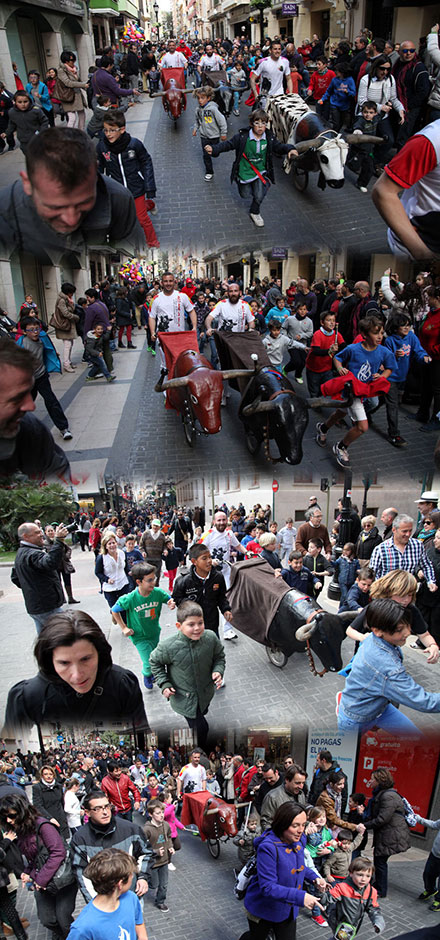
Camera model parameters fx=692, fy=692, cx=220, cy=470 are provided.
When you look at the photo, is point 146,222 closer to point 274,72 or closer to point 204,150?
point 204,150

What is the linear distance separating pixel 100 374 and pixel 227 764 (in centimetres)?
329

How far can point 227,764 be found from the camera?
4699 millimetres

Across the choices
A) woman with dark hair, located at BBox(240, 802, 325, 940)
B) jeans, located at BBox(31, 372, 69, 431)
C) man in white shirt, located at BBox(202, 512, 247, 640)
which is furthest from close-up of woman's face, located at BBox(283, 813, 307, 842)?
jeans, located at BBox(31, 372, 69, 431)

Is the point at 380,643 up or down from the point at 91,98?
down

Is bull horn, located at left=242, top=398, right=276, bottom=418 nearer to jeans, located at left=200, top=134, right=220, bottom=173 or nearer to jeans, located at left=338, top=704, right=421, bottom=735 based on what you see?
jeans, located at left=200, top=134, right=220, bottom=173

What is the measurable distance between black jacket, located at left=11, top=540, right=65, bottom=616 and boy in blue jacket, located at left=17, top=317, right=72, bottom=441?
96 cm

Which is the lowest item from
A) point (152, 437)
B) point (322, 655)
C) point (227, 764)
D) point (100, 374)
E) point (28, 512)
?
point (227, 764)

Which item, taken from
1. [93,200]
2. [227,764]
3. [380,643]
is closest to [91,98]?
[93,200]

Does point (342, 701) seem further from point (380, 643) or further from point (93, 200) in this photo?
point (93, 200)

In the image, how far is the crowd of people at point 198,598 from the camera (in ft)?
10.8

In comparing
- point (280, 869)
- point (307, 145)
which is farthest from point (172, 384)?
point (280, 869)

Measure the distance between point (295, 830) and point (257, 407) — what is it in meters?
2.54

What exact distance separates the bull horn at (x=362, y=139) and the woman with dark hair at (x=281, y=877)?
3.21m

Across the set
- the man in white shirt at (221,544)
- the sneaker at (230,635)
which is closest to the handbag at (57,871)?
the sneaker at (230,635)
